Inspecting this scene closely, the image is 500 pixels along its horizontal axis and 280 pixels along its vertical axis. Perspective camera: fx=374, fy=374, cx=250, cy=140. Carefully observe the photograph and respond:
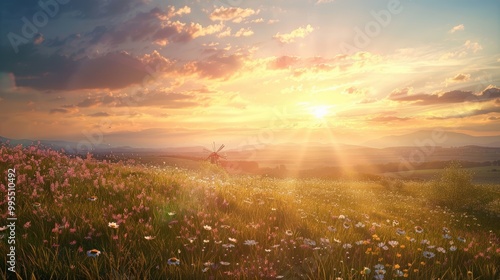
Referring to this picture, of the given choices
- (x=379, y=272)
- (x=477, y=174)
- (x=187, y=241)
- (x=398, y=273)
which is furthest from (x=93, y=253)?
(x=477, y=174)

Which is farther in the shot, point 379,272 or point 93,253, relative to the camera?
point 379,272

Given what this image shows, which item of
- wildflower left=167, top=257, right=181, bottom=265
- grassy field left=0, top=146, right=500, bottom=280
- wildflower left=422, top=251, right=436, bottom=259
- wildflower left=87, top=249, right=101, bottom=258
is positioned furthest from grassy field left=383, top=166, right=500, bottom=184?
wildflower left=87, top=249, right=101, bottom=258

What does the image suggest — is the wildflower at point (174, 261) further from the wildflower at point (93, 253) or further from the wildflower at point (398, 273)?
the wildflower at point (398, 273)

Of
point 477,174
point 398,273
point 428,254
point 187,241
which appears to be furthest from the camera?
point 477,174

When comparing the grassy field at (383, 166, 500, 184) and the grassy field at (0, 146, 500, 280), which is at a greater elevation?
the grassy field at (0, 146, 500, 280)

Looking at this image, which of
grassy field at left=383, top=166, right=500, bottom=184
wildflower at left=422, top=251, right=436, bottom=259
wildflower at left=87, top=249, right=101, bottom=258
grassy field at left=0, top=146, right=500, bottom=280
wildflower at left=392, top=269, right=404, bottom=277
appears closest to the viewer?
wildflower at left=87, top=249, right=101, bottom=258

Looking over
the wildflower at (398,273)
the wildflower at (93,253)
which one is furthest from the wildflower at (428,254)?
the wildflower at (93,253)

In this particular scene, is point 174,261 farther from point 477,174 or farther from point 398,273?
point 477,174

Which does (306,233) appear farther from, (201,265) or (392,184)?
(392,184)

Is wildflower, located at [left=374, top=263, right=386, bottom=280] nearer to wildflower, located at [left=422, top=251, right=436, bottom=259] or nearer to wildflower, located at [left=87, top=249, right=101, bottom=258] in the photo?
wildflower, located at [left=422, top=251, right=436, bottom=259]

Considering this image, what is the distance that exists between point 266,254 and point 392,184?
46237 millimetres

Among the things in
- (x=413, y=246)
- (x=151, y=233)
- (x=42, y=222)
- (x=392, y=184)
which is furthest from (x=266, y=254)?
(x=392, y=184)

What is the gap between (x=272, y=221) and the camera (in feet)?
26.6

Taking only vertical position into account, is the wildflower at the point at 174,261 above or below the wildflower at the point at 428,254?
above
